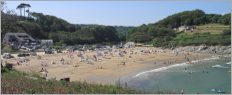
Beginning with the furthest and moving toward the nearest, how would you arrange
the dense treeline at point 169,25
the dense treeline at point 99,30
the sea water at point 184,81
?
the dense treeline at point 169,25 → the dense treeline at point 99,30 → the sea water at point 184,81

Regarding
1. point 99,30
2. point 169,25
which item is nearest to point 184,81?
point 169,25

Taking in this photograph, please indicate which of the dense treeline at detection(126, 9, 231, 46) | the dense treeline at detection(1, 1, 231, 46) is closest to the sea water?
the dense treeline at detection(1, 1, 231, 46)

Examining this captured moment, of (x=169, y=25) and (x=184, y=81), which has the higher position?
(x=169, y=25)

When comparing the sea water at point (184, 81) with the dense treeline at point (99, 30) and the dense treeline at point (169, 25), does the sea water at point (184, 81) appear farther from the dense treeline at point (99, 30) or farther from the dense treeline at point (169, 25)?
the dense treeline at point (169, 25)

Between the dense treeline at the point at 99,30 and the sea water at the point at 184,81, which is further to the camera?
the dense treeline at the point at 99,30

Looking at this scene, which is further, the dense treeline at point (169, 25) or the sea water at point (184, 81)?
the dense treeline at point (169, 25)

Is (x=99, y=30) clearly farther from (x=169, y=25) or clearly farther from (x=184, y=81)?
(x=184, y=81)

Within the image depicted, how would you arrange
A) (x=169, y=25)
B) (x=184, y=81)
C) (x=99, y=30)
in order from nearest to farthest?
(x=184, y=81) < (x=169, y=25) < (x=99, y=30)

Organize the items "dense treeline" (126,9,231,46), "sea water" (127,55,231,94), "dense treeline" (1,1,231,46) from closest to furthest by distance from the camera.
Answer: "sea water" (127,55,231,94), "dense treeline" (1,1,231,46), "dense treeline" (126,9,231,46)

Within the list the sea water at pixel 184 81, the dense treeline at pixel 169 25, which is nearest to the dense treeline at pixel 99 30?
the dense treeline at pixel 169 25

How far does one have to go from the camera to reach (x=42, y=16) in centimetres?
7788

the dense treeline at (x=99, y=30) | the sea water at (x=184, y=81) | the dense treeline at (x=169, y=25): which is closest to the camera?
the sea water at (x=184, y=81)

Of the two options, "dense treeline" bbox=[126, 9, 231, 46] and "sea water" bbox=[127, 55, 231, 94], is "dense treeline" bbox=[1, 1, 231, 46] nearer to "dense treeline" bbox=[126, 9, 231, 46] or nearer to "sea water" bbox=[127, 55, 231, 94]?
"dense treeline" bbox=[126, 9, 231, 46]

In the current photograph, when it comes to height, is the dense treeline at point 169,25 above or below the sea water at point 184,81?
above
